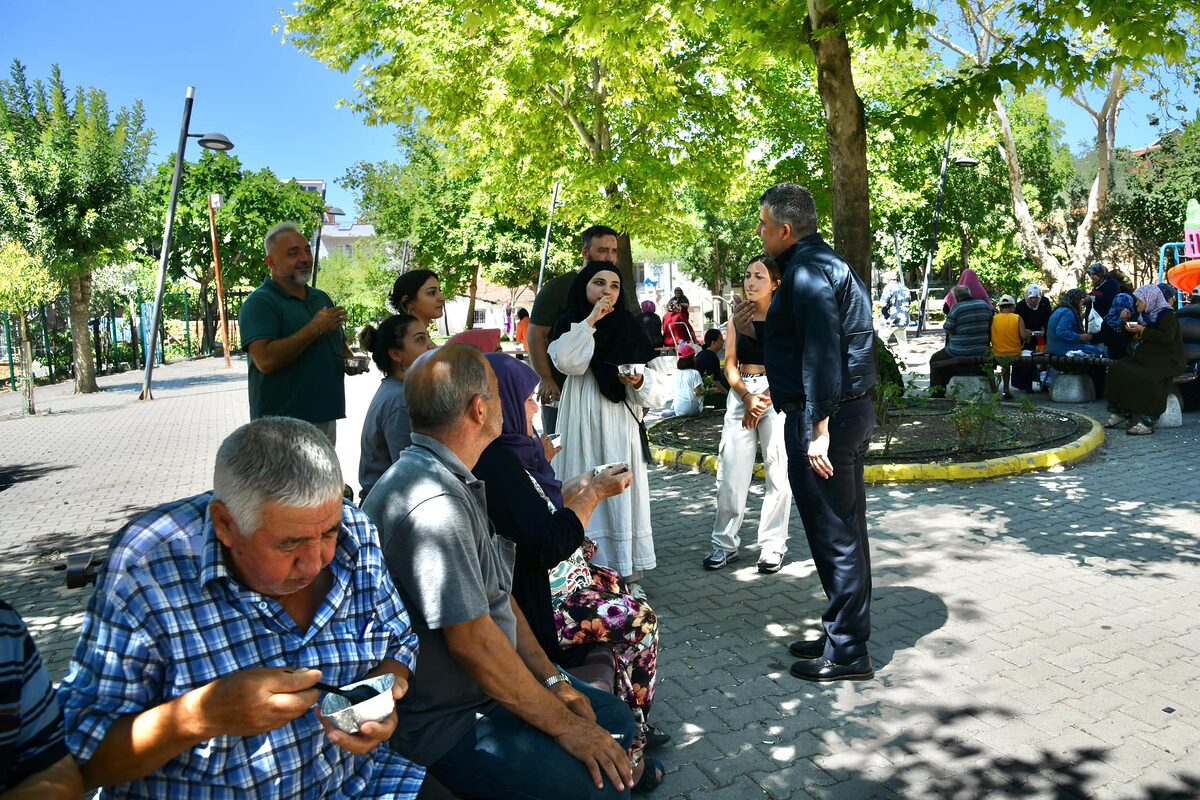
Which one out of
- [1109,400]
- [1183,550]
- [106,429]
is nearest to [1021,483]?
[1183,550]

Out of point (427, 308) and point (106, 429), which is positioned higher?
point (427, 308)

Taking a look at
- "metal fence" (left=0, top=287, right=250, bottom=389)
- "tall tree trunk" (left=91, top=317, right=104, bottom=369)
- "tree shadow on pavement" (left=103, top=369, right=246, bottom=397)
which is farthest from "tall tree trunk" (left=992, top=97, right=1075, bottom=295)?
"tall tree trunk" (left=91, top=317, right=104, bottom=369)

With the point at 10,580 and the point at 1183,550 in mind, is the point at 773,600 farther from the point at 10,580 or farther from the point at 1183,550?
the point at 10,580

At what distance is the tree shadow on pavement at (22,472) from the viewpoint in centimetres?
1126

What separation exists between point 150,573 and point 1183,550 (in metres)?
6.45

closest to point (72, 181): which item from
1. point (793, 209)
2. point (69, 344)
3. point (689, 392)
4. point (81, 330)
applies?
point (81, 330)

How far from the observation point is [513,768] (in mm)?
2533

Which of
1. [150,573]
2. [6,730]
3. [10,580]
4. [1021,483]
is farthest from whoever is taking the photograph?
[1021,483]

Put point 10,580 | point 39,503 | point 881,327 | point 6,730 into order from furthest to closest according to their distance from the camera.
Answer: point 881,327
point 39,503
point 10,580
point 6,730

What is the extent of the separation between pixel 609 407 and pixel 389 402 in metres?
1.59

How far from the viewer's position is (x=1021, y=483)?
842 cm

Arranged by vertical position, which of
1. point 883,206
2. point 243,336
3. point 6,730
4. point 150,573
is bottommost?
point 6,730

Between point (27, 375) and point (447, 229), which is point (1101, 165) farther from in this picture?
point (447, 229)

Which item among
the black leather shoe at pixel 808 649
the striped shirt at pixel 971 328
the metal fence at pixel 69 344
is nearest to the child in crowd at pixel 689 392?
the striped shirt at pixel 971 328
